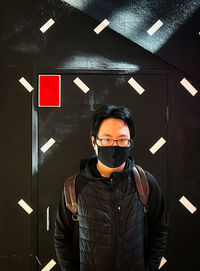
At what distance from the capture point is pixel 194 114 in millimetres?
2174

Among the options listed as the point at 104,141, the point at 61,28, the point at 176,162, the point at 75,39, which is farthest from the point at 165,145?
the point at 61,28

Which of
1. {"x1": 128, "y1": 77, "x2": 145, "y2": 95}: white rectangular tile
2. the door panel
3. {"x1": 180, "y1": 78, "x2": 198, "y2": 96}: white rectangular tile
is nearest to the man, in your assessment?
the door panel

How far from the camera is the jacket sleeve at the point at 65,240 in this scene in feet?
4.91

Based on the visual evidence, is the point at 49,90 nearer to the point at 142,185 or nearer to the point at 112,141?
the point at 112,141

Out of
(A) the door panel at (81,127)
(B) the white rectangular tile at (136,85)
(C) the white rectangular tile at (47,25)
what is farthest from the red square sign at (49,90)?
(B) the white rectangular tile at (136,85)

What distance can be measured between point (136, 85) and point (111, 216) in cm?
125

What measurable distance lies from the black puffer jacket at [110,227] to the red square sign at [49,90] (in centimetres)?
86

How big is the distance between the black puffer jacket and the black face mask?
7 cm

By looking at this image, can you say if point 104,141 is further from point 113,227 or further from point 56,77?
point 56,77

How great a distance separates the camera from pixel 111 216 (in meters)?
1.38

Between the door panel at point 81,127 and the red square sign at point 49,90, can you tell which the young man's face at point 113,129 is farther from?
the red square sign at point 49,90

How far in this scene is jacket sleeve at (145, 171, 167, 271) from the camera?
1.49 m

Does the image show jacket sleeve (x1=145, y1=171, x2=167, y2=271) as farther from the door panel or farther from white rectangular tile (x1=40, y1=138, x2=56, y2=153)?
white rectangular tile (x1=40, y1=138, x2=56, y2=153)

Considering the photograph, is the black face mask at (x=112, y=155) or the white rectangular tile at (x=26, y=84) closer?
the black face mask at (x=112, y=155)
